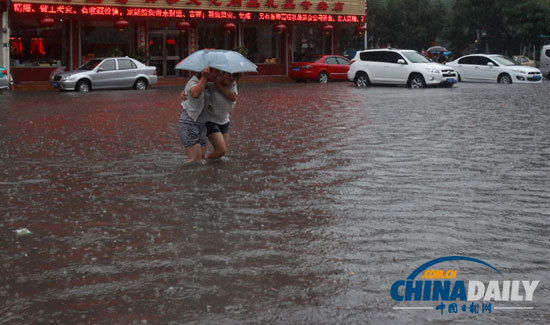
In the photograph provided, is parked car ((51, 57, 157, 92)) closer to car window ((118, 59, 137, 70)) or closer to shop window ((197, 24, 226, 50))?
car window ((118, 59, 137, 70))

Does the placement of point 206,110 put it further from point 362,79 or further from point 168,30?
point 168,30

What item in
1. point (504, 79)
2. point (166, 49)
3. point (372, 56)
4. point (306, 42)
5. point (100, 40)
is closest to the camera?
point (372, 56)

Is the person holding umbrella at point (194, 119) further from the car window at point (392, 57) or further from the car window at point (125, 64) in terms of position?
the car window at point (392, 57)

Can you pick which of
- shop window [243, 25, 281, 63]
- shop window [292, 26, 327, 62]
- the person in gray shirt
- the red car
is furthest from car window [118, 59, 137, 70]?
the person in gray shirt

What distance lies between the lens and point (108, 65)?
29.7 metres

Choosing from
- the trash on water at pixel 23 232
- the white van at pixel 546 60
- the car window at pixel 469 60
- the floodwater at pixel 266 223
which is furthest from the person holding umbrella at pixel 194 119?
the white van at pixel 546 60

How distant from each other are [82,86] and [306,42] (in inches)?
705

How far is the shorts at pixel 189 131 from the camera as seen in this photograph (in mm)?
9328

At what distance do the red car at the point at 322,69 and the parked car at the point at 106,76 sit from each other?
8692 mm

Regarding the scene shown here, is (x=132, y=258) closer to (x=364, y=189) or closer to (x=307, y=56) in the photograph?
(x=364, y=189)

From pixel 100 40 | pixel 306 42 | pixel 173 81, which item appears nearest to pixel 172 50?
pixel 173 81

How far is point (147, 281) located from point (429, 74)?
25471mm

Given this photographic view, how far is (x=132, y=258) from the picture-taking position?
16.6 ft

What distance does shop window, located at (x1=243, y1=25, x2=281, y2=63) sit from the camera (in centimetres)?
4153
